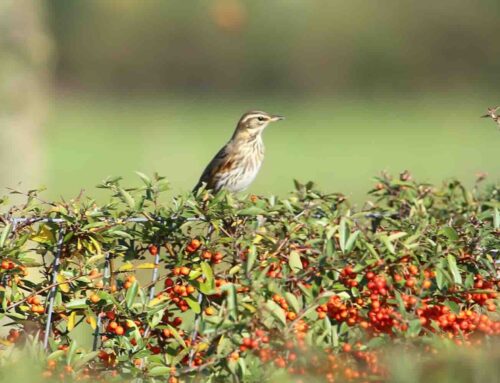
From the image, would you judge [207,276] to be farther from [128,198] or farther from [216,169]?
[216,169]

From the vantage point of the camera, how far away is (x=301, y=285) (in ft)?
13.2

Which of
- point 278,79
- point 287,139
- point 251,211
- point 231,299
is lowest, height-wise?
point 231,299

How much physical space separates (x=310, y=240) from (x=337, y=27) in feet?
120

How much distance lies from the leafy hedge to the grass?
16.0 meters

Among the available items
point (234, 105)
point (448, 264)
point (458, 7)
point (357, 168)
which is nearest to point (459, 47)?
point (458, 7)

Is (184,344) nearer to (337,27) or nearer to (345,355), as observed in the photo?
(345,355)

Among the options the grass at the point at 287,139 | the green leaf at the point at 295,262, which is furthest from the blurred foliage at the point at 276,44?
the green leaf at the point at 295,262

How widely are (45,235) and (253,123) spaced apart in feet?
12.6

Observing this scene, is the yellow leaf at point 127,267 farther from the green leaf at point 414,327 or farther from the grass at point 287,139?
the grass at point 287,139

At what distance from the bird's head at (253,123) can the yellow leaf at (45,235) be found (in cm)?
365

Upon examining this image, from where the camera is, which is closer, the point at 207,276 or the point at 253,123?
the point at 207,276

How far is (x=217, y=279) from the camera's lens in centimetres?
439

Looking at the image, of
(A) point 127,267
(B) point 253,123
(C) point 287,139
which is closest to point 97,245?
(A) point 127,267

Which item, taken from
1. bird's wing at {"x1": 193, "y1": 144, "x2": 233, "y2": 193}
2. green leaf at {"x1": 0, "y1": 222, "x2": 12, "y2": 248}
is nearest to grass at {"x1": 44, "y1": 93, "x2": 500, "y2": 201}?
bird's wing at {"x1": 193, "y1": 144, "x2": 233, "y2": 193}
